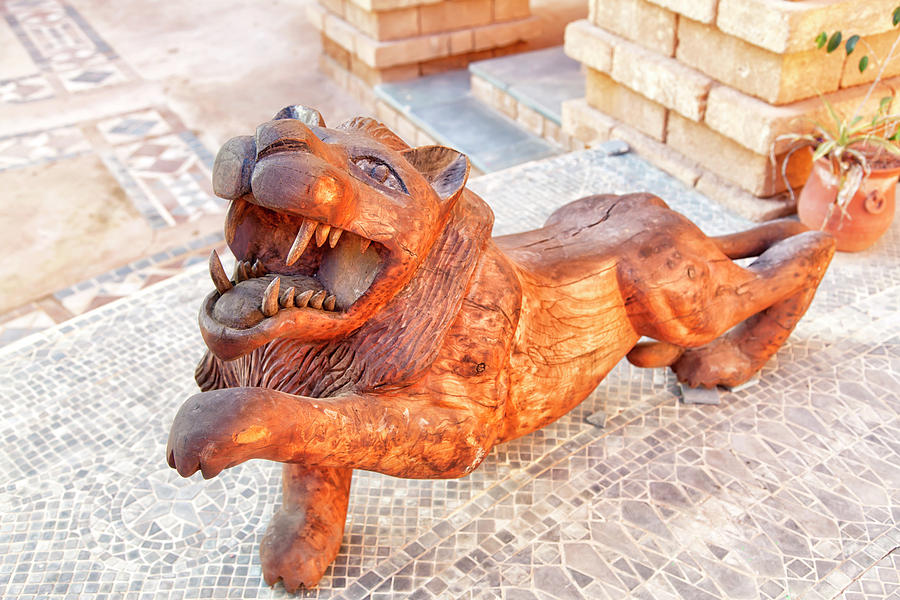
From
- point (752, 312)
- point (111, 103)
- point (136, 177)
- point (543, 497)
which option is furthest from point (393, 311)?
point (111, 103)

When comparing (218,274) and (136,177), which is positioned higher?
(218,274)

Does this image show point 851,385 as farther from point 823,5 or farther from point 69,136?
point 69,136

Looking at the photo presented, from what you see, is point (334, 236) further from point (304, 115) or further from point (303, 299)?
point (304, 115)

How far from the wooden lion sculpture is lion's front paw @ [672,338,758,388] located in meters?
0.19

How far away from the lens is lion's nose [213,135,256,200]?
5.58ft

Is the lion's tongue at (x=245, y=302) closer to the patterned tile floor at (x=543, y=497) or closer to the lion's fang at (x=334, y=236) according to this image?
the lion's fang at (x=334, y=236)

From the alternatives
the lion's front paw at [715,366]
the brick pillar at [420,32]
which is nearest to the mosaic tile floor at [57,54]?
the brick pillar at [420,32]

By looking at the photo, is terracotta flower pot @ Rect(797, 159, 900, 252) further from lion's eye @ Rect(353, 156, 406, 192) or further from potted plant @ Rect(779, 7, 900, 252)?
lion's eye @ Rect(353, 156, 406, 192)

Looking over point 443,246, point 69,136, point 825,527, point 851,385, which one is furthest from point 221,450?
point 69,136

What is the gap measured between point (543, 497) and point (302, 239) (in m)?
1.18

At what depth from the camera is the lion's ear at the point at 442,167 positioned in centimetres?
199

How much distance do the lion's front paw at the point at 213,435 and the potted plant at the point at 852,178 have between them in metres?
2.83

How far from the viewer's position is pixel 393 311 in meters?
1.95

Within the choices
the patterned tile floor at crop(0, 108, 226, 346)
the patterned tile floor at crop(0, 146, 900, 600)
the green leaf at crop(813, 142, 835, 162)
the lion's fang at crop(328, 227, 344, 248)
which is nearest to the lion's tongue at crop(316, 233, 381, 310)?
the lion's fang at crop(328, 227, 344, 248)
